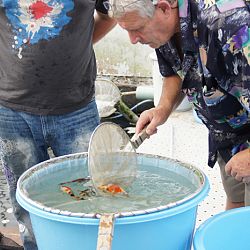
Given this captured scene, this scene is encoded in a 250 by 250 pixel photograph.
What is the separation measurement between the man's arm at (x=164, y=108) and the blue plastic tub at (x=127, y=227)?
635mm

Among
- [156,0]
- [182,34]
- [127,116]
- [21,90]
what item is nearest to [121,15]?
[156,0]

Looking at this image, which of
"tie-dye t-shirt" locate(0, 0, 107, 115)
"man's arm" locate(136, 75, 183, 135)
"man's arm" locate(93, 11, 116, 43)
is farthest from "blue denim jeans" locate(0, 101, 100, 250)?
"man's arm" locate(93, 11, 116, 43)

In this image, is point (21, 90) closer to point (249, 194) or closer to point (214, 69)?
point (214, 69)

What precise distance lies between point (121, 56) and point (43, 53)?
4.26 m

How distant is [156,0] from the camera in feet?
6.32

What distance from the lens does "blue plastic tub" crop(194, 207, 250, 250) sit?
1.87 m

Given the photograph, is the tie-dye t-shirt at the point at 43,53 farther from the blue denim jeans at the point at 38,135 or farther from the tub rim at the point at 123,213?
the tub rim at the point at 123,213

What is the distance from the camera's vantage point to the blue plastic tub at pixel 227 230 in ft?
6.14

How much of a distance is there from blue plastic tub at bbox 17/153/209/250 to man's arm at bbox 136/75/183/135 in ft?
2.08

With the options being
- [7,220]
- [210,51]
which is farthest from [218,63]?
[7,220]

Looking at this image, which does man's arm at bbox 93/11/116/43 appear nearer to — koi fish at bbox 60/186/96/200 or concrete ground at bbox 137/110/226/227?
koi fish at bbox 60/186/96/200

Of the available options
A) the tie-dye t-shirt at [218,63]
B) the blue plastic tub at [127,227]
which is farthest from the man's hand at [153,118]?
the blue plastic tub at [127,227]

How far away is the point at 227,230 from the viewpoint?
1968mm

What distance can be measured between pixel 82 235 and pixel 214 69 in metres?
0.84
